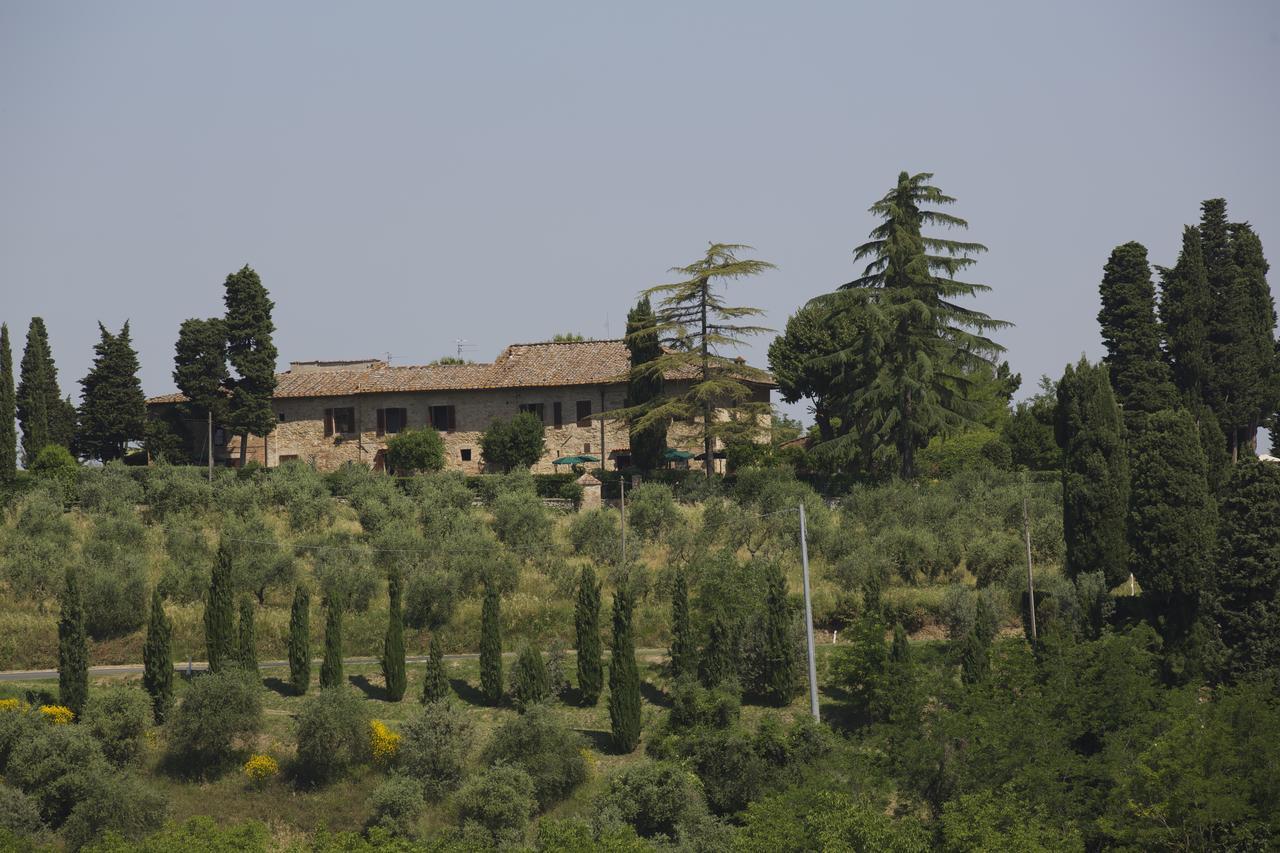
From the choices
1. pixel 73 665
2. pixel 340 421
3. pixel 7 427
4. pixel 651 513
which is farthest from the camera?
pixel 340 421

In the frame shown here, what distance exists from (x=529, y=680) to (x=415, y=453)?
87.3ft

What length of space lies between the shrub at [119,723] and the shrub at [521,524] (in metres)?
15.7

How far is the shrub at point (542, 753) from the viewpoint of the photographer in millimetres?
36062

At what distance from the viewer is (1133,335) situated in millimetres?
62188

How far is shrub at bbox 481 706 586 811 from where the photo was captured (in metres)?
36.1

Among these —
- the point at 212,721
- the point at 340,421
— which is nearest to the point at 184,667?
the point at 212,721

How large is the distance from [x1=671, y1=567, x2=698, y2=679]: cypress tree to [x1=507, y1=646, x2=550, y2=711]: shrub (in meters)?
3.48

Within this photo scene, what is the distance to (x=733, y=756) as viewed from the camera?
120 feet

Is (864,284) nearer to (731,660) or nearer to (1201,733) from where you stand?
(731,660)

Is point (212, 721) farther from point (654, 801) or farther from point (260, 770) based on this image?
point (654, 801)

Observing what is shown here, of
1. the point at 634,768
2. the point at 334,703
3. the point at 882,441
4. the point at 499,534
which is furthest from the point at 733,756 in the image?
the point at 882,441

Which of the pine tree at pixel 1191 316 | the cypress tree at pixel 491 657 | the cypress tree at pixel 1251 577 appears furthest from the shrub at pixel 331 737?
the pine tree at pixel 1191 316

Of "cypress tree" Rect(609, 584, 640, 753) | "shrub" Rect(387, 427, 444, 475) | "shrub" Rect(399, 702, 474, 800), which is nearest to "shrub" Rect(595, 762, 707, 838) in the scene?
"cypress tree" Rect(609, 584, 640, 753)

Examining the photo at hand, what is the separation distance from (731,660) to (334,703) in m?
10.6
